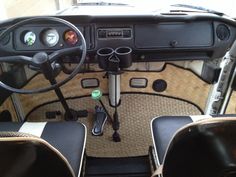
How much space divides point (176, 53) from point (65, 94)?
2.36 feet

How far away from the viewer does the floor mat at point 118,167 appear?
156 cm

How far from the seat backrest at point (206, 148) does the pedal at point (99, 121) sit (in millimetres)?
926

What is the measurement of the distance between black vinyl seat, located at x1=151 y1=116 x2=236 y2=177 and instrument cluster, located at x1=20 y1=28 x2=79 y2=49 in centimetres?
80

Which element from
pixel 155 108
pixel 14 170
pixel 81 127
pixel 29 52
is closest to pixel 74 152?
pixel 81 127

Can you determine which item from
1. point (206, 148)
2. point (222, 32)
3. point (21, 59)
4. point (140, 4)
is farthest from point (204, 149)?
point (140, 4)

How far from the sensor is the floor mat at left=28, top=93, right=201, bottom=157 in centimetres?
168

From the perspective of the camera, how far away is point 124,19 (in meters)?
1.29

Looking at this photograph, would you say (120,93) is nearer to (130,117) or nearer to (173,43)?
(130,117)

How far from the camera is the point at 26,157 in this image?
62 centimetres

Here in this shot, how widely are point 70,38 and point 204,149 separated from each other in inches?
34.4

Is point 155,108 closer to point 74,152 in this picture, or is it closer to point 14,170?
point 74,152

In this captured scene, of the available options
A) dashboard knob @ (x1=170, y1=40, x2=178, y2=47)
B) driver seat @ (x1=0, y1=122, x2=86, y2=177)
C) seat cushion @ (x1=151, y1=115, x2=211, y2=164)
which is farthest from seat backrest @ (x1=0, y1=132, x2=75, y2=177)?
dashboard knob @ (x1=170, y1=40, x2=178, y2=47)

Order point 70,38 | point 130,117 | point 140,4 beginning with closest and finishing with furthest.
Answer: point 70,38
point 130,117
point 140,4

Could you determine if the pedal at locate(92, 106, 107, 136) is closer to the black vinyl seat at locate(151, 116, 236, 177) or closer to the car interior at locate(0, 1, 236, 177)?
the car interior at locate(0, 1, 236, 177)
